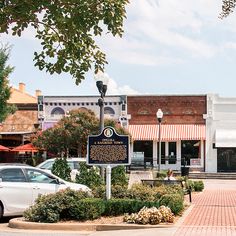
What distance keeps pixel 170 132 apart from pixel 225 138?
454 centimetres

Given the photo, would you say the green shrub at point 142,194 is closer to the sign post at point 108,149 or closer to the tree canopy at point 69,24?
the sign post at point 108,149

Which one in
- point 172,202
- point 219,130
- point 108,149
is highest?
point 219,130

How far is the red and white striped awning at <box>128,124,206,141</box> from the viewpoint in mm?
46562

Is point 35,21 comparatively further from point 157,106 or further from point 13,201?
point 157,106

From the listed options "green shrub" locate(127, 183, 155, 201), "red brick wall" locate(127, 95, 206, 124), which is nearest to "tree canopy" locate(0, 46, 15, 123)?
"green shrub" locate(127, 183, 155, 201)

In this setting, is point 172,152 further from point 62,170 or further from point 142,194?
point 142,194

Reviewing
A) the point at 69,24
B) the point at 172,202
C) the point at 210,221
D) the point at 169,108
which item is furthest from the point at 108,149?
the point at 169,108

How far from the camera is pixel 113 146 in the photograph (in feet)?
52.7

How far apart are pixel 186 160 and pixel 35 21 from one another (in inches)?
1603

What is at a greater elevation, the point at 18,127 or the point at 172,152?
the point at 18,127

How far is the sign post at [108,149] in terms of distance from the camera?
15961 mm

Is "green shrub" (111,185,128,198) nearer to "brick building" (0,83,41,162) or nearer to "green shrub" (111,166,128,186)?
"green shrub" (111,166,128,186)

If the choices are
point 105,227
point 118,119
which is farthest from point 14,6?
point 118,119

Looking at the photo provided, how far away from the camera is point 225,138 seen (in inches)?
1817
